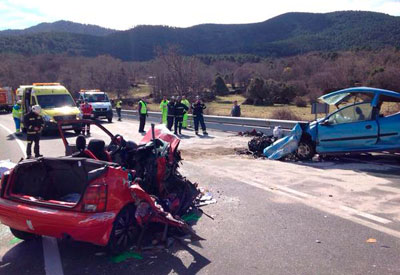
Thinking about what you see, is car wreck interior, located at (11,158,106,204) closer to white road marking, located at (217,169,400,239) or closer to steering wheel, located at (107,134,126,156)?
steering wheel, located at (107,134,126,156)

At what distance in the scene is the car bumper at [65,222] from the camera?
150 inches

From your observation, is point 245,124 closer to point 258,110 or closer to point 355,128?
point 355,128

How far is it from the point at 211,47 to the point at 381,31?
62.1 m

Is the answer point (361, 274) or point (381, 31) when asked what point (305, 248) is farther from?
point (381, 31)

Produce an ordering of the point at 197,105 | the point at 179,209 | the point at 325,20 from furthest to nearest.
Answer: the point at 325,20 < the point at 197,105 < the point at 179,209

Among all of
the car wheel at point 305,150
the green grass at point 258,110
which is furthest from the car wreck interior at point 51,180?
the green grass at point 258,110

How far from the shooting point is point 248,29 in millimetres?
152750

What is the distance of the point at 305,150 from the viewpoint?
9.86m

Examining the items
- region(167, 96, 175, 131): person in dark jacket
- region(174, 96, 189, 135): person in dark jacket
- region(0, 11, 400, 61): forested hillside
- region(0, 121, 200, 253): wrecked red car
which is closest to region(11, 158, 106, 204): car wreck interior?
region(0, 121, 200, 253): wrecked red car

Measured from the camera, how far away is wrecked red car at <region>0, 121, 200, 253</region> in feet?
12.8

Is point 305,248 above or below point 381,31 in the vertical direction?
below

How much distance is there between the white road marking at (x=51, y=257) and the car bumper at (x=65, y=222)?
1.04ft

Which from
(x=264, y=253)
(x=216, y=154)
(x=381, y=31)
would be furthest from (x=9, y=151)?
(x=381, y=31)

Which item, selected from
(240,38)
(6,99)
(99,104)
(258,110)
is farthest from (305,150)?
(240,38)
